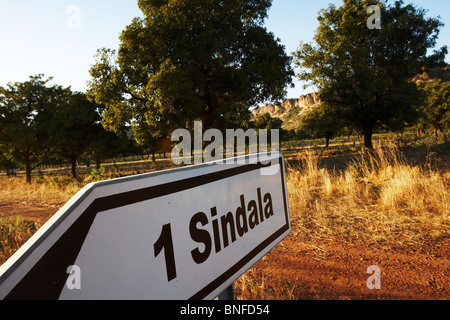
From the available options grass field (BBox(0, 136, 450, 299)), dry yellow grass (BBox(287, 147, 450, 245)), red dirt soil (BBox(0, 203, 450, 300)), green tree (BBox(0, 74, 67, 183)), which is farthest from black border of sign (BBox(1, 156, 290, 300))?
green tree (BBox(0, 74, 67, 183))

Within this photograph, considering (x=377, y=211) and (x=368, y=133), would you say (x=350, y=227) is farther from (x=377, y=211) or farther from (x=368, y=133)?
(x=368, y=133)

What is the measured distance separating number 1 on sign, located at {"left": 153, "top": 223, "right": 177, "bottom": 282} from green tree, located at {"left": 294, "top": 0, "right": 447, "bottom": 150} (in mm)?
16711

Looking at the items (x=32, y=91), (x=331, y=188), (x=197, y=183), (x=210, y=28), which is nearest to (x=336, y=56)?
(x=210, y=28)

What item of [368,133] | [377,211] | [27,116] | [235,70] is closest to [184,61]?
[235,70]

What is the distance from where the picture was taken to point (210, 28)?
13.1 metres

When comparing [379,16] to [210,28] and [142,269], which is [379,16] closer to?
[210,28]

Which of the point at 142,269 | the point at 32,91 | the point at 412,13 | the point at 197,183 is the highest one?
the point at 412,13

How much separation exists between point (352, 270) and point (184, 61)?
13121 millimetres

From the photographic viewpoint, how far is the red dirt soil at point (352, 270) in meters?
2.47

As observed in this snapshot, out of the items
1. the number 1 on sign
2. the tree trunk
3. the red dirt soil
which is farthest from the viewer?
the tree trunk

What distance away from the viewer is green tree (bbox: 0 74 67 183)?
62.5 ft

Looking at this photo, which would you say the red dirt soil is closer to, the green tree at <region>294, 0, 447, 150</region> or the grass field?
the grass field

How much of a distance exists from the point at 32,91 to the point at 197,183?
25.6 metres

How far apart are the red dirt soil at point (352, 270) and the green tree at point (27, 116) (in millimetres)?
22148
